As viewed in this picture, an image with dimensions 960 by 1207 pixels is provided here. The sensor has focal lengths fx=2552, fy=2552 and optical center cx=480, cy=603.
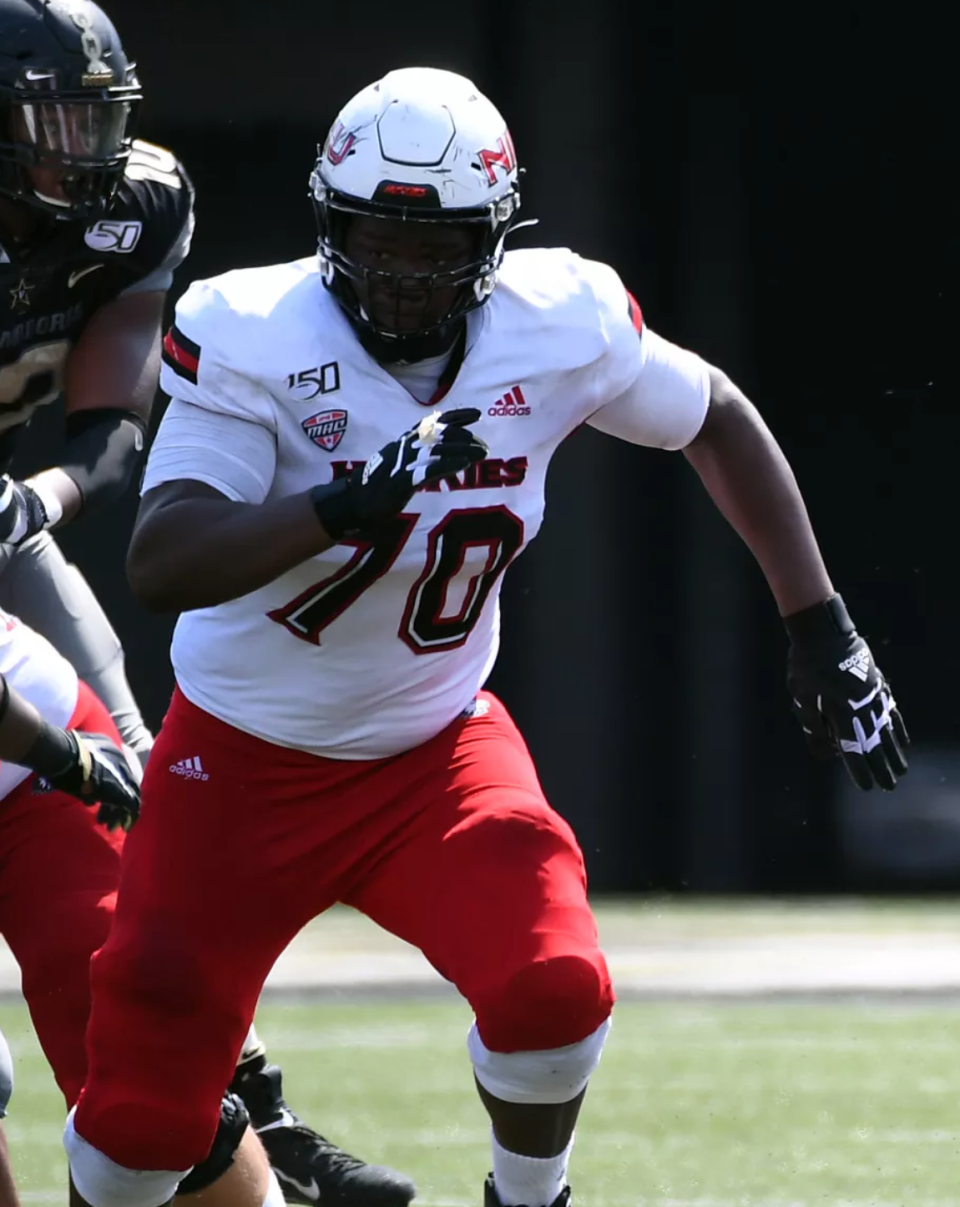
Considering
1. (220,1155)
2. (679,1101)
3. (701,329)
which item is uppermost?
(220,1155)

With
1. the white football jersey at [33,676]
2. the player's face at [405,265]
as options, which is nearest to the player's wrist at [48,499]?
the white football jersey at [33,676]

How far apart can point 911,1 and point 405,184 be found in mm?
5440

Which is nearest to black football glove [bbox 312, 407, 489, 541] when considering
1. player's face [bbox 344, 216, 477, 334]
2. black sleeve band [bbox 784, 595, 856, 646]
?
player's face [bbox 344, 216, 477, 334]

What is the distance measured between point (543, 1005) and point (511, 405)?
0.81 m

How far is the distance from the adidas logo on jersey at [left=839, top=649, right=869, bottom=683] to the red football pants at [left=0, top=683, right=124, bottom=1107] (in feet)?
3.57

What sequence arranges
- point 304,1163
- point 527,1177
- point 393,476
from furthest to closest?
1. point 304,1163
2. point 527,1177
3. point 393,476

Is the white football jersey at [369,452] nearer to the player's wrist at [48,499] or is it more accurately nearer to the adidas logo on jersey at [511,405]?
the adidas logo on jersey at [511,405]

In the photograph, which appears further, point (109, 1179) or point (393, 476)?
point (109, 1179)

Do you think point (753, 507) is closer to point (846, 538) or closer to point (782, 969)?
point (782, 969)

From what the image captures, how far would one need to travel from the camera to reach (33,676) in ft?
12.1

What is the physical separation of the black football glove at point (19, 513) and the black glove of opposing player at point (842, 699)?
112 cm

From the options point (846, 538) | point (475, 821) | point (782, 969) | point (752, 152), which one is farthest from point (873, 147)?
point (475, 821)

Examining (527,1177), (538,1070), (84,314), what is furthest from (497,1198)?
(84,314)

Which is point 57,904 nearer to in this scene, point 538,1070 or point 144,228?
point 538,1070
